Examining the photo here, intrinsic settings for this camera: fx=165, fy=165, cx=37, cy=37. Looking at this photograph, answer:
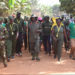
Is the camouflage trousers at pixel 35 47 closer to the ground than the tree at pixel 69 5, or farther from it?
closer to the ground

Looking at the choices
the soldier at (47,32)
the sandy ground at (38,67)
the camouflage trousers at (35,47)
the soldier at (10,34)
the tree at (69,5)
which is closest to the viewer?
the sandy ground at (38,67)

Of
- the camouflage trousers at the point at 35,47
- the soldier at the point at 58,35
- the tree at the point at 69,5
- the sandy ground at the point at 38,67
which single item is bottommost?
the sandy ground at the point at 38,67

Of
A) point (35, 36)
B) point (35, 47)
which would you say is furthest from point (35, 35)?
point (35, 47)

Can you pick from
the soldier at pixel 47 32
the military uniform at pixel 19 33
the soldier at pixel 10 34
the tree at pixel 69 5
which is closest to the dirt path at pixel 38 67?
the soldier at pixel 10 34

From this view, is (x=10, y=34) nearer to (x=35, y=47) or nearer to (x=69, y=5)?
(x=35, y=47)

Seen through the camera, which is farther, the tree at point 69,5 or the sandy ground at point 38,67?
the tree at point 69,5

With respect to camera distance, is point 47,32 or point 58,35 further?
point 47,32

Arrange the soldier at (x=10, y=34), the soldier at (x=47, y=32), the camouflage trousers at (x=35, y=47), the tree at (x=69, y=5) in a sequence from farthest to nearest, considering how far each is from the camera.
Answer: the tree at (x=69, y=5) < the soldier at (x=47, y=32) < the camouflage trousers at (x=35, y=47) < the soldier at (x=10, y=34)

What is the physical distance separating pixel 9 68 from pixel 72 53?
318cm

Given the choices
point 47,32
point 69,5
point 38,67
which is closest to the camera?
point 38,67

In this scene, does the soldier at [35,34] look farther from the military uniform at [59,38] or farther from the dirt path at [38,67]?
the military uniform at [59,38]

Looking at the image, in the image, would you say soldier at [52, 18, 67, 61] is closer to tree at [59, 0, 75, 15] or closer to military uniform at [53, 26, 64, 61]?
military uniform at [53, 26, 64, 61]

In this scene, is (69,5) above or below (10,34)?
above

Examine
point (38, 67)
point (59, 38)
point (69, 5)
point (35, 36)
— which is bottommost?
point (38, 67)
